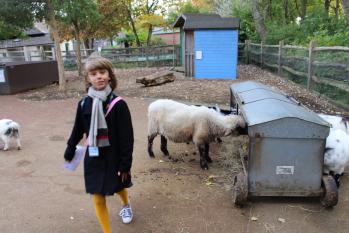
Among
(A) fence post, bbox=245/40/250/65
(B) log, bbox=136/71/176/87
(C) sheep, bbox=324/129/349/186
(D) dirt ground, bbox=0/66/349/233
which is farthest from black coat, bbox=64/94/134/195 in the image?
(A) fence post, bbox=245/40/250/65

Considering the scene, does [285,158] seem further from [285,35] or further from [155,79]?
[285,35]

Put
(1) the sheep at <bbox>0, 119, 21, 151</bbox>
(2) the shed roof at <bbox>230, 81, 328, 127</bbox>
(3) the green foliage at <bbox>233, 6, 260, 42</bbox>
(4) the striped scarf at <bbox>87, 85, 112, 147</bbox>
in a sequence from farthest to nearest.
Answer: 1. (3) the green foliage at <bbox>233, 6, 260, 42</bbox>
2. (1) the sheep at <bbox>0, 119, 21, 151</bbox>
3. (2) the shed roof at <bbox>230, 81, 328, 127</bbox>
4. (4) the striped scarf at <bbox>87, 85, 112, 147</bbox>

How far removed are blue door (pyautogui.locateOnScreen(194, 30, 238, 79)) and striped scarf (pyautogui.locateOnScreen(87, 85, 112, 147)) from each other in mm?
12193

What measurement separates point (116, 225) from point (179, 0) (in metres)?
36.0

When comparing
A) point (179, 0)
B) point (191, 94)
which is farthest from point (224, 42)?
point (179, 0)

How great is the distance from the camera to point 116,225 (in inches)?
146

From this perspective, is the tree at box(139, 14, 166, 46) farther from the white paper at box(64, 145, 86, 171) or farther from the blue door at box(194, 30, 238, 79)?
the white paper at box(64, 145, 86, 171)

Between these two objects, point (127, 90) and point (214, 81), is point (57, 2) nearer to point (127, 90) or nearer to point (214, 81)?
point (127, 90)

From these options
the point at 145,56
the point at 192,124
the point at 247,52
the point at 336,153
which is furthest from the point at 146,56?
the point at 336,153

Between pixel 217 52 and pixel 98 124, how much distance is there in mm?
12335

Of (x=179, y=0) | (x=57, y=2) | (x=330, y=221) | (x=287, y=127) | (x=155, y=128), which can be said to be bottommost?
(x=330, y=221)

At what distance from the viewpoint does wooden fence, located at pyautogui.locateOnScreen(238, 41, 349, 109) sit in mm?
8250

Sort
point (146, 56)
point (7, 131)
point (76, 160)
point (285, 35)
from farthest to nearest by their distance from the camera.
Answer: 1. point (146, 56)
2. point (285, 35)
3. point (7, 131)
4. point (76, 160)

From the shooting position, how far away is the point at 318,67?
9.84 metres
